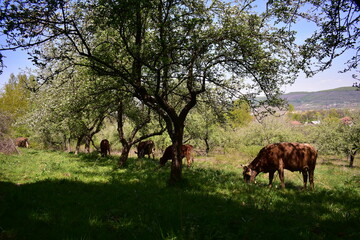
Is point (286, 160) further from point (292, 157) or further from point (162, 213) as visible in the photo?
point (162, 213)

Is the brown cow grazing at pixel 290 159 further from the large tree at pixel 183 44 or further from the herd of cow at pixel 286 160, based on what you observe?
the large tree at pixel 183 44

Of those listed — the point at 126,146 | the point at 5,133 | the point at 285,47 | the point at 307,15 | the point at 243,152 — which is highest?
the point at 307,15

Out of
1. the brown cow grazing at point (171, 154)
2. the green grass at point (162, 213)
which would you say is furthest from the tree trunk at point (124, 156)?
the green grass at point (162, 213)

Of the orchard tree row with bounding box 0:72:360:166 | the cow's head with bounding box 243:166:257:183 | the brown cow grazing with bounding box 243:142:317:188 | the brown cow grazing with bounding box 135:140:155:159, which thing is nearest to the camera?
the brown cow grazing with bounding box 243:142:317:188

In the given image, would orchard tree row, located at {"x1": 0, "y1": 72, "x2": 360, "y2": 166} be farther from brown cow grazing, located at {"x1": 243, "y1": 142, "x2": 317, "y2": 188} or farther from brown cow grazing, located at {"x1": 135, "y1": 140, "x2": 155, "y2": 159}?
brown cow grazing, located at {"x1": 243, "y1": 142, "x2": 317, "y2": 188}

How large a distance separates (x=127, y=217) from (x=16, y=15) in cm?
725

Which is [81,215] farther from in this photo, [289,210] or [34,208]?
[289,210]

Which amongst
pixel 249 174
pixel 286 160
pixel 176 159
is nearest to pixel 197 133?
pixel 249 174

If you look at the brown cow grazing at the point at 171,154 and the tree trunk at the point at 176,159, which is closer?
the tree trunk at the point at 176,159

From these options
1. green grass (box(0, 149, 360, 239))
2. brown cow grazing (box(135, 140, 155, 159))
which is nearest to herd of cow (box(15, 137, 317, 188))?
green grass (box(0, 149, 360, 239))

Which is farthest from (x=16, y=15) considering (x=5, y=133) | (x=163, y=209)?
(x=5, y=133)

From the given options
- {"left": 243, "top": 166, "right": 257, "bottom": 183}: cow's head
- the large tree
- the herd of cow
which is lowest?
{"left": 243, "top": 166, "right": 257, "bottom": 183}: cow's head

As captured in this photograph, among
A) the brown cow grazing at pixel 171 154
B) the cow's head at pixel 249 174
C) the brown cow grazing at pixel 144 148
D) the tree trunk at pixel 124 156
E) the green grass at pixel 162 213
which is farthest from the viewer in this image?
the brown cow grazing at pixel 144 148

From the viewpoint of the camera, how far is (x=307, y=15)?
849 cm
